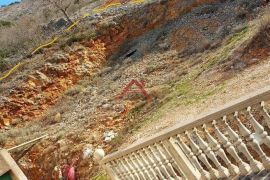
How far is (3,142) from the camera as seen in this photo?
18891 millimetres

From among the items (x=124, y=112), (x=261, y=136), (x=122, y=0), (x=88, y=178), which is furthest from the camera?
(x=122, y=0)

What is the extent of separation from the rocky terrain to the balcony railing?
4207 mm

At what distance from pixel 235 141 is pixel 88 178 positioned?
29.9 ft

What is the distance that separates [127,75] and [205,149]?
598 inches

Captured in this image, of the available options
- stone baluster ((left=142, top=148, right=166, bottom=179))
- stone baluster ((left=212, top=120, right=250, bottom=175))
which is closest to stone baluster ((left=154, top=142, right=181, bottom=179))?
stone baluster ((left=142, top=148, right=166, bottom=179))

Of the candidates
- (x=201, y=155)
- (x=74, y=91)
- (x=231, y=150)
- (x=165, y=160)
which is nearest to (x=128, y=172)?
(x=165, y=160)

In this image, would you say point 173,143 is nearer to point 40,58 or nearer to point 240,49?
point 240,49

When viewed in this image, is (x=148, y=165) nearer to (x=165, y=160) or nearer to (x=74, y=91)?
(x=165, y=160)

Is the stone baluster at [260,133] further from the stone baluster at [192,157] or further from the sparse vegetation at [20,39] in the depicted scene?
the sparse vegetation at [20,39]

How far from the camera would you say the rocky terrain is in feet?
45.7

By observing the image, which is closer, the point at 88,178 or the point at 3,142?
the point at 88,178

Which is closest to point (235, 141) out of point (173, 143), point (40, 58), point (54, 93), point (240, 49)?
point (173, 143)

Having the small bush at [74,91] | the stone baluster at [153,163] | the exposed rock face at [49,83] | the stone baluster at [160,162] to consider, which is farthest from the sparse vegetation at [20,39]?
the stone baluster at [160,162]

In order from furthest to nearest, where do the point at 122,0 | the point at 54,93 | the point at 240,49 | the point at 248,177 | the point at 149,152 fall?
the point at 122,0 < the point at 54,93 < the point at 240,49 < the point at 149,152 < the point at 248,177
